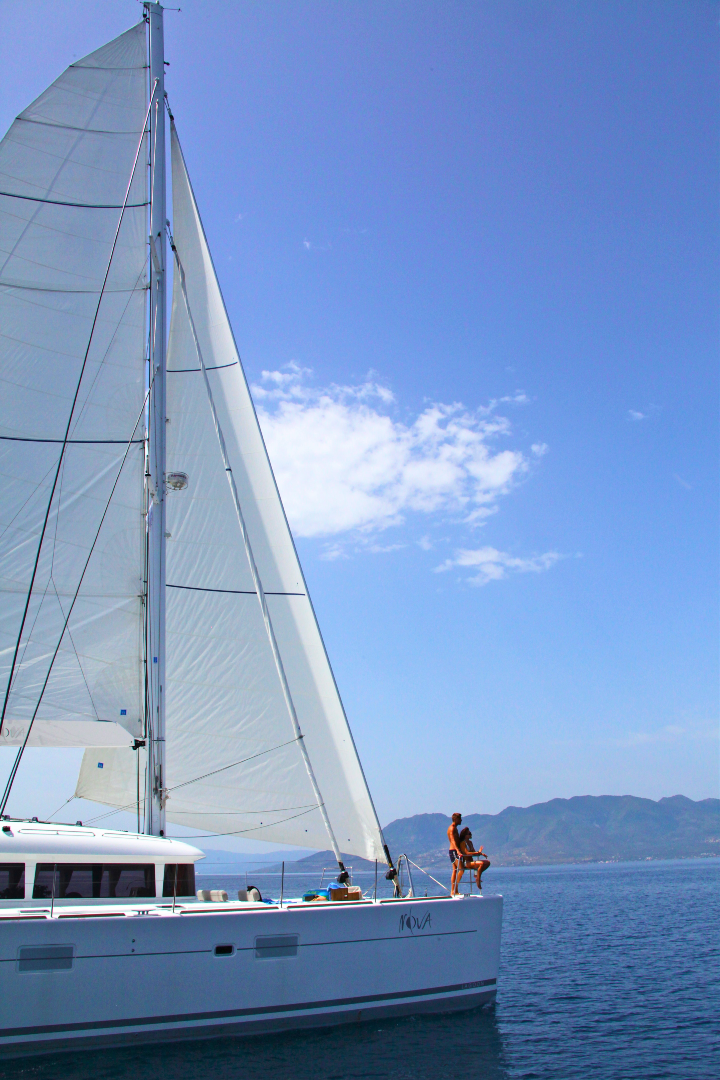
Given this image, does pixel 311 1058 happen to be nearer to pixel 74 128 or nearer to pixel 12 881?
pixel 12 881

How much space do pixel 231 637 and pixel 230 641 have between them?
67mm

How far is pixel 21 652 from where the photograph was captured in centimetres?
1019

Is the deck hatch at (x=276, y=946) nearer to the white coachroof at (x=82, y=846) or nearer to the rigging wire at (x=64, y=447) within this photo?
the white coachroof at (x=82, y=846)

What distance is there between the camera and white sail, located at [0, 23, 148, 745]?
10344 mm

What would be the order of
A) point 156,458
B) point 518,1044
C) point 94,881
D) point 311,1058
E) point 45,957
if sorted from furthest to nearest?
point 156,458, point 518,1044, point 94,881, point 311,1058, point 45,957

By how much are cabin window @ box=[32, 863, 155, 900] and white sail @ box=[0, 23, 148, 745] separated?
6.00ft

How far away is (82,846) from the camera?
8.92m

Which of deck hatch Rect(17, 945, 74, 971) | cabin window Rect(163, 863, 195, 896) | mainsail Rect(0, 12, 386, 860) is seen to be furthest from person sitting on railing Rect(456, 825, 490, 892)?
deck hatch Rect(17, 945, 74, 971)

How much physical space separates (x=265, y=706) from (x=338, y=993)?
13.1 feet

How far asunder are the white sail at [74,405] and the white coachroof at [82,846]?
138 cm

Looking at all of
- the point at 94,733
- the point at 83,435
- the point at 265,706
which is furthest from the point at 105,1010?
the point at 83,435

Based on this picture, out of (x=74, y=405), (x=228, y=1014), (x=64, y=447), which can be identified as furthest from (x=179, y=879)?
(x=74, y=405)

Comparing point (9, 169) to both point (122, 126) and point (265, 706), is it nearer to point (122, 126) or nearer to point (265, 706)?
point (122, 126)

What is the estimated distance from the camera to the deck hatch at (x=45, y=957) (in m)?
7.59
